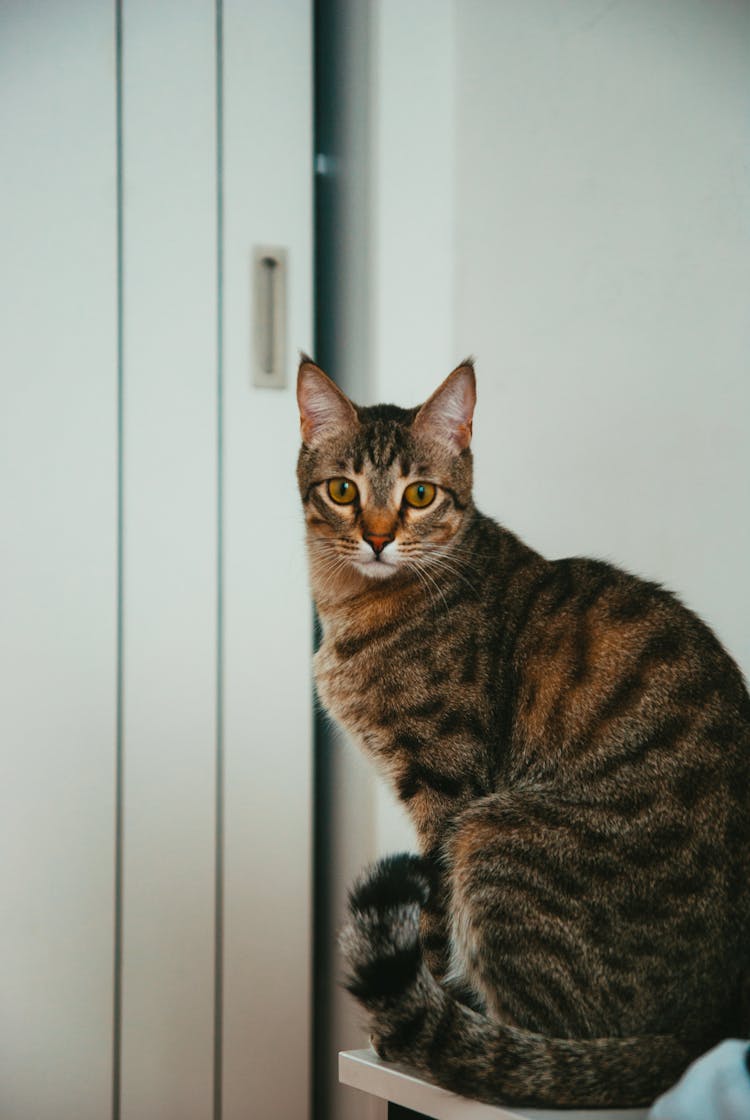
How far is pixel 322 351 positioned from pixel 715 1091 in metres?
1.29

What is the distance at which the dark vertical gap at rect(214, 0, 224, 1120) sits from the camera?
151cm

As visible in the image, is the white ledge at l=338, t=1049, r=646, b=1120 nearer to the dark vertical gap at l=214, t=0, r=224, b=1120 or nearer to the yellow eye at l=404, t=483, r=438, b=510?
the yellow eye at l=404, t=483, r=438, b=510

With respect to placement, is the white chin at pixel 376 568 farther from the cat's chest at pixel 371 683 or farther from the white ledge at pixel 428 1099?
the white ledge at pixel 428 1099

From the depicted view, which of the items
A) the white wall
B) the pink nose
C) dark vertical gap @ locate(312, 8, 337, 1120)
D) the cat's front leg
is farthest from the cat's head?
dark vertical gap @ locate(312, 8, 337, 1120)

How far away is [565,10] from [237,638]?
1.11 metres

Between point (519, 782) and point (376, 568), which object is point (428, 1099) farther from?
point (376, 568)

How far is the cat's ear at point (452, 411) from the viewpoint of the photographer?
1.05m

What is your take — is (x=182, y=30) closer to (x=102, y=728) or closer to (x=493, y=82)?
(x=493, y=82)

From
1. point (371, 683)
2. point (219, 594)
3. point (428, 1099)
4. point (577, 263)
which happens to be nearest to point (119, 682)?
point (219, 594)

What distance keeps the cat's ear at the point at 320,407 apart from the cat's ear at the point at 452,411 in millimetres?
78

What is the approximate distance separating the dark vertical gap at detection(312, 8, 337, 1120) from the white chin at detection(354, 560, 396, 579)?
60cm

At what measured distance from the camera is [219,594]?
1544 millimetres

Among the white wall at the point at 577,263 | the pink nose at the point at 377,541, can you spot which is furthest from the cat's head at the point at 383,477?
the white wall at the point at 577,263

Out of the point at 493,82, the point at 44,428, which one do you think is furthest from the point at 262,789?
the point at 493,82
